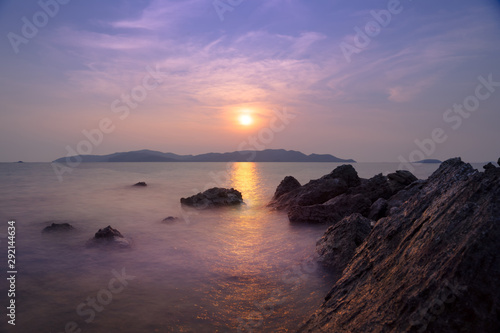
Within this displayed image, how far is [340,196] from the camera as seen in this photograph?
16.2 metres

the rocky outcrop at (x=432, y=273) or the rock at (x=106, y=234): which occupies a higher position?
the rocky outcrop at (x=432, y=273)

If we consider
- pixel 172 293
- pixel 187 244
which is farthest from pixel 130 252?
pixel 172 293

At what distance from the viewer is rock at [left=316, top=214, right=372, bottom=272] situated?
28.5 ft

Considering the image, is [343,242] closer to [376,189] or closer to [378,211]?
[378,211]

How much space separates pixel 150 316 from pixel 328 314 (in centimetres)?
455

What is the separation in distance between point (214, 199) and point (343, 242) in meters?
17.4

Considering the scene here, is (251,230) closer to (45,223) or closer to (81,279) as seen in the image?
(81,279)

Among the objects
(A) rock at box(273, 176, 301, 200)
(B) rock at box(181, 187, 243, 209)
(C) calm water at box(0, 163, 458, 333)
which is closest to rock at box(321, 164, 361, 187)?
(A) rock at box(273, 176, 301, 200)

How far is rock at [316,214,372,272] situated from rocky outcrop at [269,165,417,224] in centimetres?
472

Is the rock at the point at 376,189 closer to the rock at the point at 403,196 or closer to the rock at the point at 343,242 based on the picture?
the rock at the point at 403,196

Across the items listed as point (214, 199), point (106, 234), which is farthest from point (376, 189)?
point (106, 234)

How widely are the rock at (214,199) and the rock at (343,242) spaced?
15.8 m

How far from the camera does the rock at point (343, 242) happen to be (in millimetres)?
8691

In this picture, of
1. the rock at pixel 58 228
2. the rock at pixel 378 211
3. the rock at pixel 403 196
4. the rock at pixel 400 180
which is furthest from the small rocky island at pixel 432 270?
the rock at pixel 58 228
